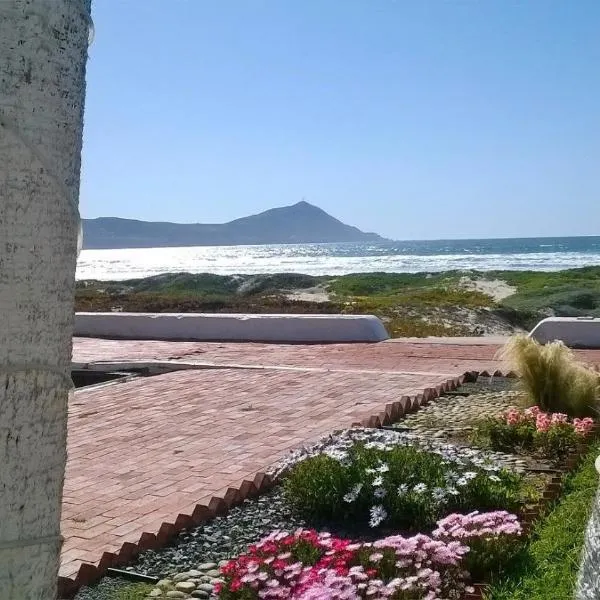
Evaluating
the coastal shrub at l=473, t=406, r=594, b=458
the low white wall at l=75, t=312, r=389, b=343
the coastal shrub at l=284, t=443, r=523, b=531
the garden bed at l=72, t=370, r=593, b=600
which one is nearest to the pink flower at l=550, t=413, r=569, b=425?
the coastal shrub at l=473, t=406, r=594, b=458

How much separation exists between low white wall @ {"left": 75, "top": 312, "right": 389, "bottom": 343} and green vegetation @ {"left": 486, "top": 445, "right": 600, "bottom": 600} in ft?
30.2

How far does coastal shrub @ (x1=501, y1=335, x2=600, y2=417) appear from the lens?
22.4 feet

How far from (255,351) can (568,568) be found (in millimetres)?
9191

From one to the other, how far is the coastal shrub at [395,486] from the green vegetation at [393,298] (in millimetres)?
11190

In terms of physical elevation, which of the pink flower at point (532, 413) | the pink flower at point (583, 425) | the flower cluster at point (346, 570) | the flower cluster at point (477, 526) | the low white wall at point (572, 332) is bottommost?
the flower cluster at point (346, 570)

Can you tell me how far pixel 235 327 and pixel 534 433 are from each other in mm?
8759

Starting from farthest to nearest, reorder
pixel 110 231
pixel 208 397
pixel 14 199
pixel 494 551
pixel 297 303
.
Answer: pixel 110 231 < pixel 297 303 < pixel 208 397 < pixel 494 551 < pixel 14 199

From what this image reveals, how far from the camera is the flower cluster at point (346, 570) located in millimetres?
3246

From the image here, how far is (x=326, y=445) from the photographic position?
5340 millimetres

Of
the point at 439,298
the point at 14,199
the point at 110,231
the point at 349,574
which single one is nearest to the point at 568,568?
the point at 349,574

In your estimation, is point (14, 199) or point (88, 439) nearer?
point (14, 199)

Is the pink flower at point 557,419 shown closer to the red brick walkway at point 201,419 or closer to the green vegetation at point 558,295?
the red brick walkway at point 201,419

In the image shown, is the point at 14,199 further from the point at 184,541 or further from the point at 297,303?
the point at 297,303

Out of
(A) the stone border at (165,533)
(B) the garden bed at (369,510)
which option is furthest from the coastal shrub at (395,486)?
(A) the stone border at (165,533)
